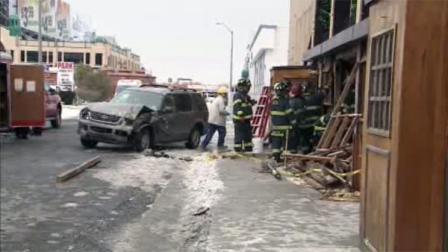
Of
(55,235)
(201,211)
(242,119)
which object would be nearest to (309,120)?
(242,119)

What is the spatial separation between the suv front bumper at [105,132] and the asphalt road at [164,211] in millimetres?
2685

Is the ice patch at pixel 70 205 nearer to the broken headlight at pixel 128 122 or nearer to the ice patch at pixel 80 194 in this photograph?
the ice patch at pixel 80 194

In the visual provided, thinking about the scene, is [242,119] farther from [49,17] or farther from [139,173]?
[49,17]

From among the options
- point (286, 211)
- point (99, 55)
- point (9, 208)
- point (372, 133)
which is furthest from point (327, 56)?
point (99, 55)

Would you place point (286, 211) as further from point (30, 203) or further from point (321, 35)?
point (321, 35)

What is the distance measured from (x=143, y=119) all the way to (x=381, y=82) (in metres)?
13.1

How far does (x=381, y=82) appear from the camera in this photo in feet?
19.8

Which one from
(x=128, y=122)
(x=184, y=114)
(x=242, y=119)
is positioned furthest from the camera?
(x=184, y=114)

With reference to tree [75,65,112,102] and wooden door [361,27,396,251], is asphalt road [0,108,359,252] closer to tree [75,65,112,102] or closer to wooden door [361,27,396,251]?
wooden door [361,27,396,251]

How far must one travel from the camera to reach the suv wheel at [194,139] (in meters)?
21.1

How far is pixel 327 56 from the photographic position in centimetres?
1741

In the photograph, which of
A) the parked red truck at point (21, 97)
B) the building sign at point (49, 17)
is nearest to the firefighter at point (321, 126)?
the parked red truck at point (21, 97)

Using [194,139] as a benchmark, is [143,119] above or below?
above

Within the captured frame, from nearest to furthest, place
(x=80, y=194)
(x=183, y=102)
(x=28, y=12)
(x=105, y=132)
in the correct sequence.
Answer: (x=80, y=194) → (x=105, y=132) → (x=183, y=102) → (x=28, y=12)
